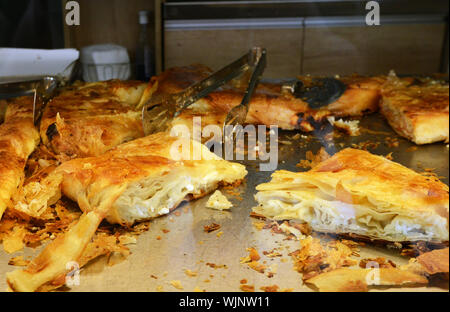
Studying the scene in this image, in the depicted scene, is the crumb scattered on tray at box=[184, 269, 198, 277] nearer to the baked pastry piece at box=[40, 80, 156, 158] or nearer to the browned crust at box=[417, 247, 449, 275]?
the browned crust at box=[417, 247, 449, 275]

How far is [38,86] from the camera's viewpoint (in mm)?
1773

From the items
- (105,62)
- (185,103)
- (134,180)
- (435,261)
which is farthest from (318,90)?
(435,261)

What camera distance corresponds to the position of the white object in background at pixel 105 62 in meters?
1.85

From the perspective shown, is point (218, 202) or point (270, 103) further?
point (270, 103)

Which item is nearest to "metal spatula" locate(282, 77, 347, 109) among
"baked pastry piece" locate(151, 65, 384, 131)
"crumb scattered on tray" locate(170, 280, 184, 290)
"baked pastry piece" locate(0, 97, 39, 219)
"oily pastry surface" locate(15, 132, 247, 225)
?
"baked pastry piece" locate(151, 65, 384, 131)

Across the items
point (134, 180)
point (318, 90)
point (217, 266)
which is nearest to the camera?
point (217, 266)

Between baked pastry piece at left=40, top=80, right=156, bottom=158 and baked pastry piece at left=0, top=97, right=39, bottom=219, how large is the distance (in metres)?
0.06

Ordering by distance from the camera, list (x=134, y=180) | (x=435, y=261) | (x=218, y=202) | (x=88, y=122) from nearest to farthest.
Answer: (x=435, y=261)
(x=134, y=180)
(x=218, y=202)
(x=88, y=122)

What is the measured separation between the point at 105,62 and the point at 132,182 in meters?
0.89

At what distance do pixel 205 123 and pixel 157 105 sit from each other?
19 centimetres

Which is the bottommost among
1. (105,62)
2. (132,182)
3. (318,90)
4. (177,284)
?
(177,284)

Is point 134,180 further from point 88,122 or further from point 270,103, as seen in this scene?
point 270,103

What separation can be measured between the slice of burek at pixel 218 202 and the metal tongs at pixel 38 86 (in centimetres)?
76
